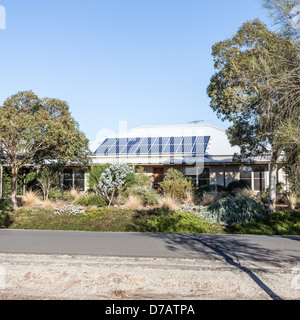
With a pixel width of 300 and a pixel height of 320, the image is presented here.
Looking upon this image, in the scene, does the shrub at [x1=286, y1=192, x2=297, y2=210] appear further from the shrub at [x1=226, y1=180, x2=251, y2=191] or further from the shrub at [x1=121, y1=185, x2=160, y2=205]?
the shrub at [x1=121, y1=185, x2=160, y2=205]

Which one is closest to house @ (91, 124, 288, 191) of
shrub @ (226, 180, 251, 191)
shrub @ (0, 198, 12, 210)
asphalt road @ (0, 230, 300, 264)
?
shrub @ (226, 180, 251, 191)

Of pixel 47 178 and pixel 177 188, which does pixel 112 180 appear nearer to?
pixel 177 188

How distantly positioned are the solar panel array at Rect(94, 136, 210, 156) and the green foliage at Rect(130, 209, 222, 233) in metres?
11.8

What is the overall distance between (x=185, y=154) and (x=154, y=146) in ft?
8.98

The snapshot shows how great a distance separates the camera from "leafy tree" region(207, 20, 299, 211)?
836cm

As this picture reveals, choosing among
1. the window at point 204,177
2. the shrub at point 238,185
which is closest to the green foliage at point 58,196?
the window at point 204,177

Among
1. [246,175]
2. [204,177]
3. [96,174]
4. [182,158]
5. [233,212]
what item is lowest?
[233,212]

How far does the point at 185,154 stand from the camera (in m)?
25.2

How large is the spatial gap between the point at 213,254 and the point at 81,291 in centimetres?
328

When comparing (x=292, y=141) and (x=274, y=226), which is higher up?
(x=292, y=141)

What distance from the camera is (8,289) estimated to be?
5.74 meters

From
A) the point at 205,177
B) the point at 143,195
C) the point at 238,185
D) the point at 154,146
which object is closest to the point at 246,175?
the point at 238,185
